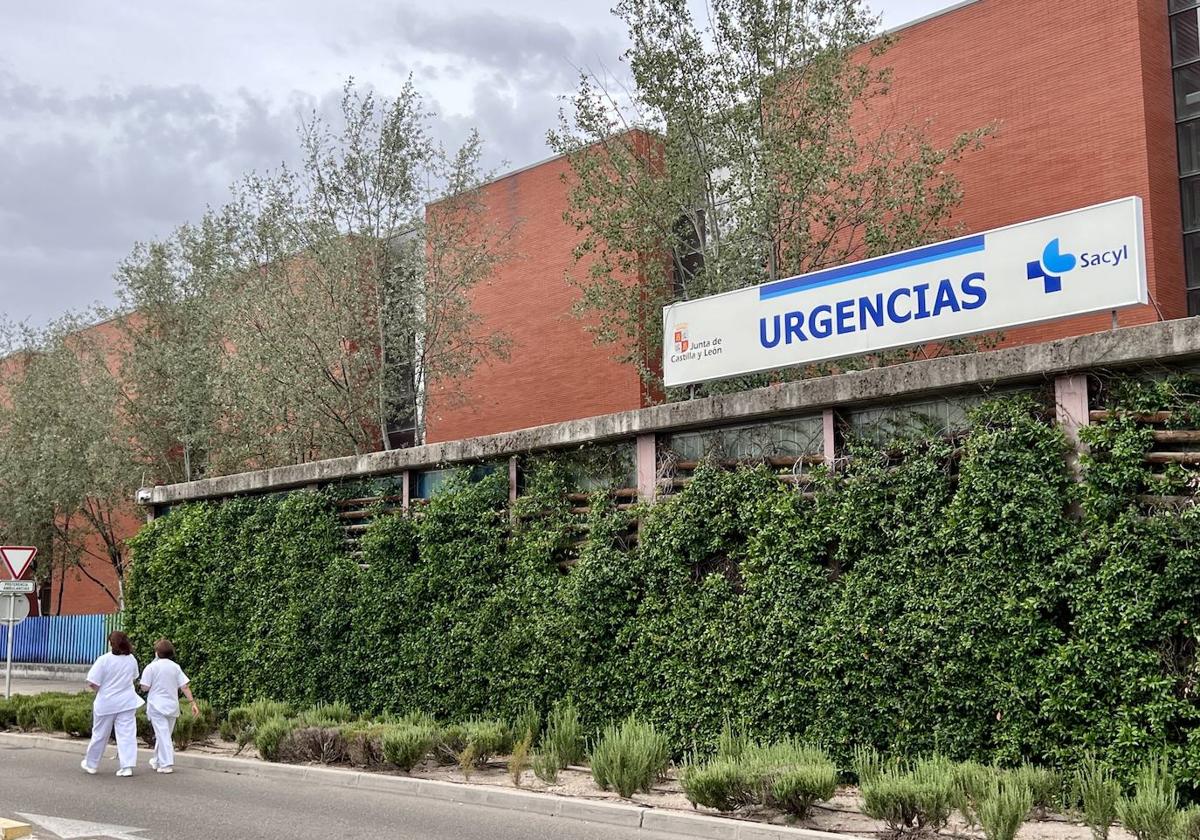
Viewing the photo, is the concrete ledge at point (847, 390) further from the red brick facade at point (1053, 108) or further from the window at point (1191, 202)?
the window at point (1191, 202)

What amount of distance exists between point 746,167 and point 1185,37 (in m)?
9.80

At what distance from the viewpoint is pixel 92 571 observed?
44094 millimetres

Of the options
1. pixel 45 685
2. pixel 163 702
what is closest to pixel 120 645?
pixel 163 702

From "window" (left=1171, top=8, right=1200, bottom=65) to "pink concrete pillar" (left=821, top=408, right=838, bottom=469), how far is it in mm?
16250

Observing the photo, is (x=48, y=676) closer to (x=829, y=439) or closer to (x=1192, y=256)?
(x=829, y=439)

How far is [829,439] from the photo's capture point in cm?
1177

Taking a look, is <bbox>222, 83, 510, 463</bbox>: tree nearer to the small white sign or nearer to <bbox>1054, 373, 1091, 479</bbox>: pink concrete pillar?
the small white sign

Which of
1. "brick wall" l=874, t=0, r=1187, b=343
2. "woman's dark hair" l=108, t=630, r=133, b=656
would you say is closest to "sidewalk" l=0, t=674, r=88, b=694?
"woman's dark hair" l=108, t=630, r=133, b=656

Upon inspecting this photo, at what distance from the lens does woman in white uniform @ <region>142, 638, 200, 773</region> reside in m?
13.9

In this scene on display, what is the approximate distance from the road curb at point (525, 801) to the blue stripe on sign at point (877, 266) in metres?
5.67

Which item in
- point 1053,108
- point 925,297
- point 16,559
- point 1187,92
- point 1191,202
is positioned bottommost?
point 16,559

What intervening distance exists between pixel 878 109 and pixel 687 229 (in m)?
5.47

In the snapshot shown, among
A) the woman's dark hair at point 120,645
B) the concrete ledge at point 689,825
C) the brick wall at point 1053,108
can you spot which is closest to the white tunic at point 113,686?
the woman's dark hair at point 120,645

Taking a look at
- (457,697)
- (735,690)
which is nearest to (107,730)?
(457,697)
